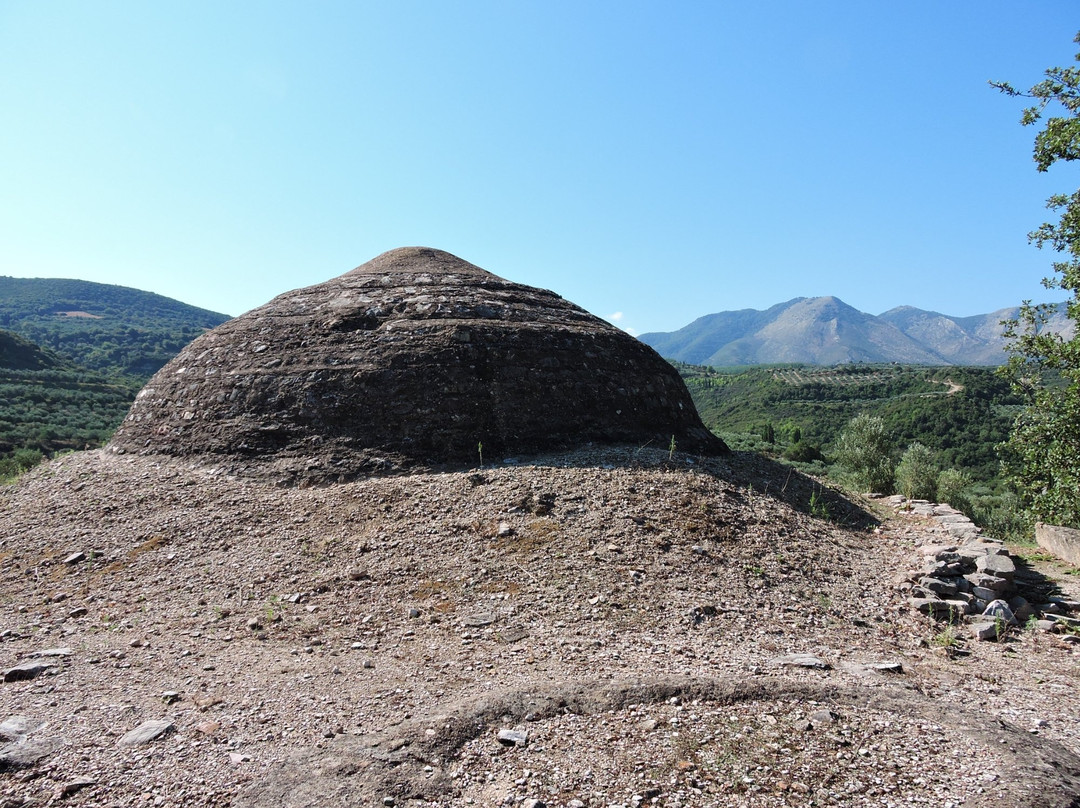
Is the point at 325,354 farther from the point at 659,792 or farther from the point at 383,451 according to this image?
the point at 659,792

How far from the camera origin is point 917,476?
15.5 metres

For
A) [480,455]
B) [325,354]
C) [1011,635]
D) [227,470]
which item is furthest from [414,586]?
[1011,635]

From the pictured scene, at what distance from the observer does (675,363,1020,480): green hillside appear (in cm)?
2972

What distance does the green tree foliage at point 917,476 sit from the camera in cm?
1474

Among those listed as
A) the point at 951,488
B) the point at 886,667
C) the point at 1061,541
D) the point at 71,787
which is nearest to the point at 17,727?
the point at 71,787

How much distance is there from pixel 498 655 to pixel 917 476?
595 inches

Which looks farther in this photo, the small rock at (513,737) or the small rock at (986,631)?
the small rock at (986,631)

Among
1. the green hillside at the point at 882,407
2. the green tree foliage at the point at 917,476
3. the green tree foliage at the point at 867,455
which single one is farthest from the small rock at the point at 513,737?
the green hillside at the point at 882,407

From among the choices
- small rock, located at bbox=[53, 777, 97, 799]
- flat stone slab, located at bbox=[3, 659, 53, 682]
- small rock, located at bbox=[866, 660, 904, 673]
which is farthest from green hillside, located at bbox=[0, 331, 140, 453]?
small rock, located at bbox=[866, 660, 904, 673]

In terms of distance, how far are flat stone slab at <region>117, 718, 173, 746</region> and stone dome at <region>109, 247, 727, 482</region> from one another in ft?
14.0

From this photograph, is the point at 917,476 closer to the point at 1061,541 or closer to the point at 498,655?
the point at 1061,541

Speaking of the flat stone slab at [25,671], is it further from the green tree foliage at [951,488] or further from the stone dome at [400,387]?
the green tree foliage at [951,488]

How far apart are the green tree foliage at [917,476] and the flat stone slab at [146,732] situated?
50.1 ft

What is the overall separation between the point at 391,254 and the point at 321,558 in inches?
336
